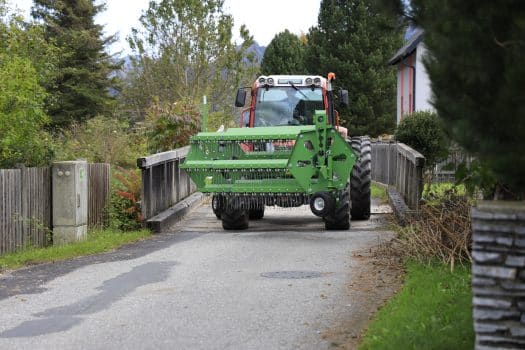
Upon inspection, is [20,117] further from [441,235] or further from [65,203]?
[441,235]

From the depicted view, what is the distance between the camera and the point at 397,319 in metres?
6.57

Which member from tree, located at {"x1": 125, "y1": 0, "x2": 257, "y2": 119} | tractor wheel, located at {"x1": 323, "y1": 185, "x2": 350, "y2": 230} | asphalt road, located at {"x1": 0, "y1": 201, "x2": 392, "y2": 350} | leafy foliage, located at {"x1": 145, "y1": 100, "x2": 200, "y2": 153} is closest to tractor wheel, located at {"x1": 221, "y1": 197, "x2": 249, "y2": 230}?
asphalt road, located at {"x1": 0, "y1": 201, "x2": 392, "y2": 350}

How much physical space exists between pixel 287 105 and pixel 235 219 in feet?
9.45

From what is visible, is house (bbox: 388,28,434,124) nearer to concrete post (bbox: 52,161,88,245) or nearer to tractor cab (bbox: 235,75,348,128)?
tractor cab (bbox: 235,75,348,128)

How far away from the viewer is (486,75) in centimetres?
438

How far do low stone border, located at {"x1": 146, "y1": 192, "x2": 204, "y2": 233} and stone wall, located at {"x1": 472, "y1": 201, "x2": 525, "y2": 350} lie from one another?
9.75 metres

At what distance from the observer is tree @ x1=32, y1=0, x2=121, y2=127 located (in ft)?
144

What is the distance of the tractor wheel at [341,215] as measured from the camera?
1328 cm

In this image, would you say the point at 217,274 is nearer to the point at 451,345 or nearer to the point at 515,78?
the point at 451,345

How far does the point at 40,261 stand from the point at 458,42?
26.1 ft

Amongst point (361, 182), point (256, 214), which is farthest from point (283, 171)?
point (256, 214)

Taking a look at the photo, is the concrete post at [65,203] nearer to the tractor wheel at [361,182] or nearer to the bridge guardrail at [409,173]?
the tractor wheel at [361,182]

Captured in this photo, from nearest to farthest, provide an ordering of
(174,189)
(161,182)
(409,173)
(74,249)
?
(74,249)
(409,173)
(161,182)
(174,189)

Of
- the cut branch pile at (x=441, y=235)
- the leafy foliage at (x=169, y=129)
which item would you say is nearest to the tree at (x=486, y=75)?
the cut branch pile at (x=441, y=235)
